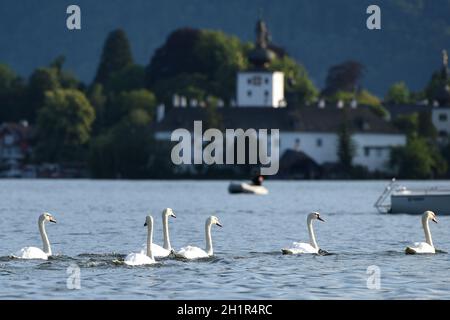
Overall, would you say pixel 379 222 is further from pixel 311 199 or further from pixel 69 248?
pixel 311 199

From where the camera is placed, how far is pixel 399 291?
39.1m

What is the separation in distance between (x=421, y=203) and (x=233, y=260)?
29441 mm

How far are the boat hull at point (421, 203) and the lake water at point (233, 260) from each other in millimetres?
715

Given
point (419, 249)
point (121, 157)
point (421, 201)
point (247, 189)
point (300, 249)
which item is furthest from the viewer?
point (121, 157)

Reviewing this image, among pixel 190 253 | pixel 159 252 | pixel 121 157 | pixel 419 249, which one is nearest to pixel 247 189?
pixel 121 157

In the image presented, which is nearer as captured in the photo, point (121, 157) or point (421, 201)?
point (421, 201)

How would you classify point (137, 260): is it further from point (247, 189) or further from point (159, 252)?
point (247, 189)

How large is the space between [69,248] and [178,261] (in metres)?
7.40

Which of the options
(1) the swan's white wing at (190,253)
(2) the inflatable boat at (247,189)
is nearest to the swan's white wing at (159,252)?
(1) the swan's white wing at (190,253)

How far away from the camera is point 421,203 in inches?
2970

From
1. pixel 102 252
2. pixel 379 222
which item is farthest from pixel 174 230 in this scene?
pixel 102 252

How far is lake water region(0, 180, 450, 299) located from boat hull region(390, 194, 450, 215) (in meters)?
0.72

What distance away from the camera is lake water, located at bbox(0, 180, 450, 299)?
38938 mm

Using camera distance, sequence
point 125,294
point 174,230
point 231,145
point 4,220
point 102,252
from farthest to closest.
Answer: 1. point 231,145
2. point 4,220
3. point 174,230
4. point 102,252
5. point 125,294
